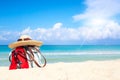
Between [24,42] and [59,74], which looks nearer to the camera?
[59,74]

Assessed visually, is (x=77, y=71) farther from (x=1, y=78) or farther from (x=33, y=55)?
(x=1, y=78)

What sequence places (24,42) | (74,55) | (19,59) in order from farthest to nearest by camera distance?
(74,55) → (24,42) → (19,59)

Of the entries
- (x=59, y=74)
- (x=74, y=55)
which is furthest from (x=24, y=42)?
(x=74, y=55)

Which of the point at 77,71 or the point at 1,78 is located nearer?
the point at 1,78

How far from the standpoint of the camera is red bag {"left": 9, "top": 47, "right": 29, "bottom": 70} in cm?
588

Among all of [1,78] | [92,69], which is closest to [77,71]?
[92,69]

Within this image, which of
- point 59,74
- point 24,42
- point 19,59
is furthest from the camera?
point 24,42

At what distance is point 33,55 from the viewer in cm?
596

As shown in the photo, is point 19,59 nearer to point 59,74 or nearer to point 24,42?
point 24,42

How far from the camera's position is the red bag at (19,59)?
5.88 meters

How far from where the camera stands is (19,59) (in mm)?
5883

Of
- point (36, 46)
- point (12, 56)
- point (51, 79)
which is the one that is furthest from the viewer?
point (36, 46)

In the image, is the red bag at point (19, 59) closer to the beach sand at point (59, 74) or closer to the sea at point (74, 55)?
the beach sand at point (59, 74)

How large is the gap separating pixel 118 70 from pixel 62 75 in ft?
4.70
